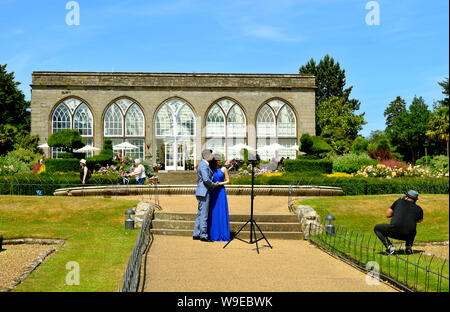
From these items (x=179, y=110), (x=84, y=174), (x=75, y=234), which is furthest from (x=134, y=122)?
(x=75, y=234)

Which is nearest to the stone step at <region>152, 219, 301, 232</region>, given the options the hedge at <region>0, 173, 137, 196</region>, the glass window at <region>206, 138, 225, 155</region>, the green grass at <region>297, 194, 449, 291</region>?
the green grass at <region>297, 194, 449, 291</region>

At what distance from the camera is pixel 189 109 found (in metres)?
33.5

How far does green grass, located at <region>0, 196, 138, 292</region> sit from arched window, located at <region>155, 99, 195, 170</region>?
18608 millimetres

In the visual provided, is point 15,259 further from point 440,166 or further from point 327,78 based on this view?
point 327,78

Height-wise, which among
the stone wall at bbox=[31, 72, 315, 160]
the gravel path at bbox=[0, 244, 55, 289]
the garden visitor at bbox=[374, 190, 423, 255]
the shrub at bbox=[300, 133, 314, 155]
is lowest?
the gravel path at bbox=[0, 244, 55, 289]

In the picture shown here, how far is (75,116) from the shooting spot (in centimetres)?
3262

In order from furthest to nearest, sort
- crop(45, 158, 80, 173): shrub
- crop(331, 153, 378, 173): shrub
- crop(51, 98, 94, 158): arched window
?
1. crop(51, 98, 94, 158): arched window
2. crop(331, 153, 378, 173): shrub
3. crop(45, 158, 80, 173): shrub

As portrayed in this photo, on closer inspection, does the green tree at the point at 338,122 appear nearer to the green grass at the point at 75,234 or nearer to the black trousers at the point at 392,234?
the green grass at the point at 75,234

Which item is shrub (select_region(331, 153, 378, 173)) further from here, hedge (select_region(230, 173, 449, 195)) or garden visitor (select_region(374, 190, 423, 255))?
garden visitor (select_region(374, 190, 423, 255))

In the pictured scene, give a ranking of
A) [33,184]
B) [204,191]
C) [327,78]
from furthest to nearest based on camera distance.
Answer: [327,78]
[33,184]
[204,191]

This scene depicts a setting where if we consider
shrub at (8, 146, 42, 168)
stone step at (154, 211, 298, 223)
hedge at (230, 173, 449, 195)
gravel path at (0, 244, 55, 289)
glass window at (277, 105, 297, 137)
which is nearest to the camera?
gravel path at (0, 244, 55, 289)

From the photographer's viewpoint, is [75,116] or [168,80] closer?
[75,116]

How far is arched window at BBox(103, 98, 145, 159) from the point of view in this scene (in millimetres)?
32969

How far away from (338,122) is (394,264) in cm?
4030
